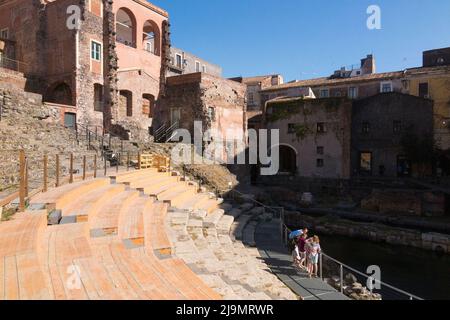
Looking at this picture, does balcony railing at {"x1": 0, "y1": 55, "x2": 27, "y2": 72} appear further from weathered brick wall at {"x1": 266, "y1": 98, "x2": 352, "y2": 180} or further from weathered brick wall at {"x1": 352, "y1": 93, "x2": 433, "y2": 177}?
weathered brick wall at {"x1": 352, "y1": 93, "x2": 433, "y2": 177}

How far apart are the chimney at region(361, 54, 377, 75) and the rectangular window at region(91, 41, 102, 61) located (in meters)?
32.7

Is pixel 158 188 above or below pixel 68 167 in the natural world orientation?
below

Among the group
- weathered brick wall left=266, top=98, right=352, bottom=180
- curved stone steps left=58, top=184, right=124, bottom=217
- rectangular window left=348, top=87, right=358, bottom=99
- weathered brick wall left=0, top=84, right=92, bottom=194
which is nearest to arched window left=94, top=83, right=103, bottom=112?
weathered brick wall left=0, top=84, right=92, bottom=194

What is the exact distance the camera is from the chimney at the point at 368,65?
135 feet

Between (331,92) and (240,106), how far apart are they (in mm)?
13059

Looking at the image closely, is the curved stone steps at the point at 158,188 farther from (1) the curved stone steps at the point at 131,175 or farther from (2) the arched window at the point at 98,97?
(2) the arched window at the point at 98,97

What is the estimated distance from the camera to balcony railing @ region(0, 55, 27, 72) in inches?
941

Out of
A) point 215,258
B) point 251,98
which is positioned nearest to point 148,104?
point 251,98

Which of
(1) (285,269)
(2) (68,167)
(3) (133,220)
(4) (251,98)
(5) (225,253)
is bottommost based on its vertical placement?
(1) (285,269)

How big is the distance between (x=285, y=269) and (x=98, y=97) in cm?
1925

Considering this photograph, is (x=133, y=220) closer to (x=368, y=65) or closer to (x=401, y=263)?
(x=401, y=263)

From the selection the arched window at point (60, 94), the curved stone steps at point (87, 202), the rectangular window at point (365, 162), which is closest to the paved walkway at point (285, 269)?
the curved stone steps at point (87, 202)

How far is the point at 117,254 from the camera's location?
18.2ft
